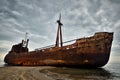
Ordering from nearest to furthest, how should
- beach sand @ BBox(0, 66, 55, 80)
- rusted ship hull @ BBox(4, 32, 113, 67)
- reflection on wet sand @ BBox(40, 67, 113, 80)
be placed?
beach sand @ BBox(0, 66, 55, 80) → reflection on wet sand @ BBox(40, 67, 113, 80) → rusted ship hull @ BBox(4, 32, 113, 67)

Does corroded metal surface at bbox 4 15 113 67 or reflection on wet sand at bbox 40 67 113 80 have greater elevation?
corroded metal surface at bbox 4 15 113 67

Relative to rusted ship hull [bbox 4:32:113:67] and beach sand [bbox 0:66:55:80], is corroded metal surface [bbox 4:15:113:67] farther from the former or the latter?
beach sand [bbox 0:66:55:80]

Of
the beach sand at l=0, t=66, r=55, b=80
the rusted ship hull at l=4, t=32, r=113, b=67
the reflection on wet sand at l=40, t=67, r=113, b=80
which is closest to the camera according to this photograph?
the beach sand at l=0, t=66, r=55, b=80

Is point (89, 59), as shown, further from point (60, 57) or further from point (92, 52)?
point (60, 57)

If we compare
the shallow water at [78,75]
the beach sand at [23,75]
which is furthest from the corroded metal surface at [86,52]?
the beach sand at [23,75]

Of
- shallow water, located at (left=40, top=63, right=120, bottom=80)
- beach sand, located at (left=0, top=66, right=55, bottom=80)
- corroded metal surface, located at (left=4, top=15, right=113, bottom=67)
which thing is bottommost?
shallow water, located at (left=40, top=63, right=120, bottom=80)

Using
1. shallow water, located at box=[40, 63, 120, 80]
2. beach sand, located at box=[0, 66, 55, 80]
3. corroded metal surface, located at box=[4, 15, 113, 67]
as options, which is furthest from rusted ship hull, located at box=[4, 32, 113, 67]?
beach sand, located at box=[0, 66, 55, 80]

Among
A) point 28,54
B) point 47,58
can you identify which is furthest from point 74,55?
point 28,54

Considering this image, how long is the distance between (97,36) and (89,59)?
2.85 meters

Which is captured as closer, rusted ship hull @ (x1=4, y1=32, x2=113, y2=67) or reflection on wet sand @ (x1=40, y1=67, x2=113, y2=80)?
reflection on wet sand @ (x1=40, y1=67, x2=113, y2=80)

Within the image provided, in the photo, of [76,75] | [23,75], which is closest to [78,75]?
[76,75]

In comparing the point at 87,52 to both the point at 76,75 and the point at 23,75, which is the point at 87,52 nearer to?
the point at 76,75

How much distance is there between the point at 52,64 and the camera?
17.2 m

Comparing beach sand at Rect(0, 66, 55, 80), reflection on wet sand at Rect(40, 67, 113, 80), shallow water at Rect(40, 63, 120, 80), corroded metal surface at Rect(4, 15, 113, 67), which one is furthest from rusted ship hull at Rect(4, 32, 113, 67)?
beach sand at Rect(0, 66, 55, 80)
